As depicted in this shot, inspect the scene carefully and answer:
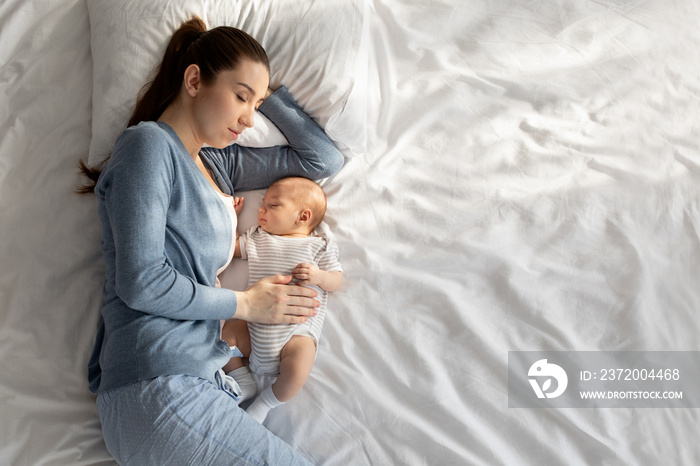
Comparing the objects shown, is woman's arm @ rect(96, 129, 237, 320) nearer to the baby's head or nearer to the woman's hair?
the woman's hair

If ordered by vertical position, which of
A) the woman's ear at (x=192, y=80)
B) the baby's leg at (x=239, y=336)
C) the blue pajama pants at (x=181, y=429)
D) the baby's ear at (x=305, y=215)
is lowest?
the baby's leg at (x=239, y=336)

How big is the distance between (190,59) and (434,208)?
737mm

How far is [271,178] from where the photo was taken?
1574 millimetres

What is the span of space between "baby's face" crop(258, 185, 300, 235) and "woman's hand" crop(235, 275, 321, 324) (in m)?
0.17

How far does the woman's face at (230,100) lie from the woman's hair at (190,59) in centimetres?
2

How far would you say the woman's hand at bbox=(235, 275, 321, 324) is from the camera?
53.1 inches

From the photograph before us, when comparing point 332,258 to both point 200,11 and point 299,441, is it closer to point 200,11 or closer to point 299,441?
point 299,441

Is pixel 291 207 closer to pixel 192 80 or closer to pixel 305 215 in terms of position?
pixel 305 215

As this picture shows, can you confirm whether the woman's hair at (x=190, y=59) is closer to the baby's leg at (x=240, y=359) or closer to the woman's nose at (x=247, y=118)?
the woman's nose at (x=247, y=118)

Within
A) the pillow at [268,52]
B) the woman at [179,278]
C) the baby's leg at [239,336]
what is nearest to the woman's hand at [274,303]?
the woman at [179,278]

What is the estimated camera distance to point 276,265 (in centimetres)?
146

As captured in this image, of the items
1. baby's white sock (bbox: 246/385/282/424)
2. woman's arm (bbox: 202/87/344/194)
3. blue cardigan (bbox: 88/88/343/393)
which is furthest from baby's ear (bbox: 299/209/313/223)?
baby's white sock (bbox: 246/385/282/424)

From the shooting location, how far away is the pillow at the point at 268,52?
1447mm

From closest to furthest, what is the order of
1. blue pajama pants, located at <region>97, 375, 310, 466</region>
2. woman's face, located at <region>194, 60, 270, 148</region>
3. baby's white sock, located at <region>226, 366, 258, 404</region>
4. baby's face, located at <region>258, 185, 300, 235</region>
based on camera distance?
blue pajama pants, located at <region>97, 375, 310, 466</region> → woman's face, located at <region>194, 60, 270, 148</region> → baby's white sock, located at <region>226, 366, 258, 404</region> → baby's face, located at <region>258, 185, 300, 235</region>
